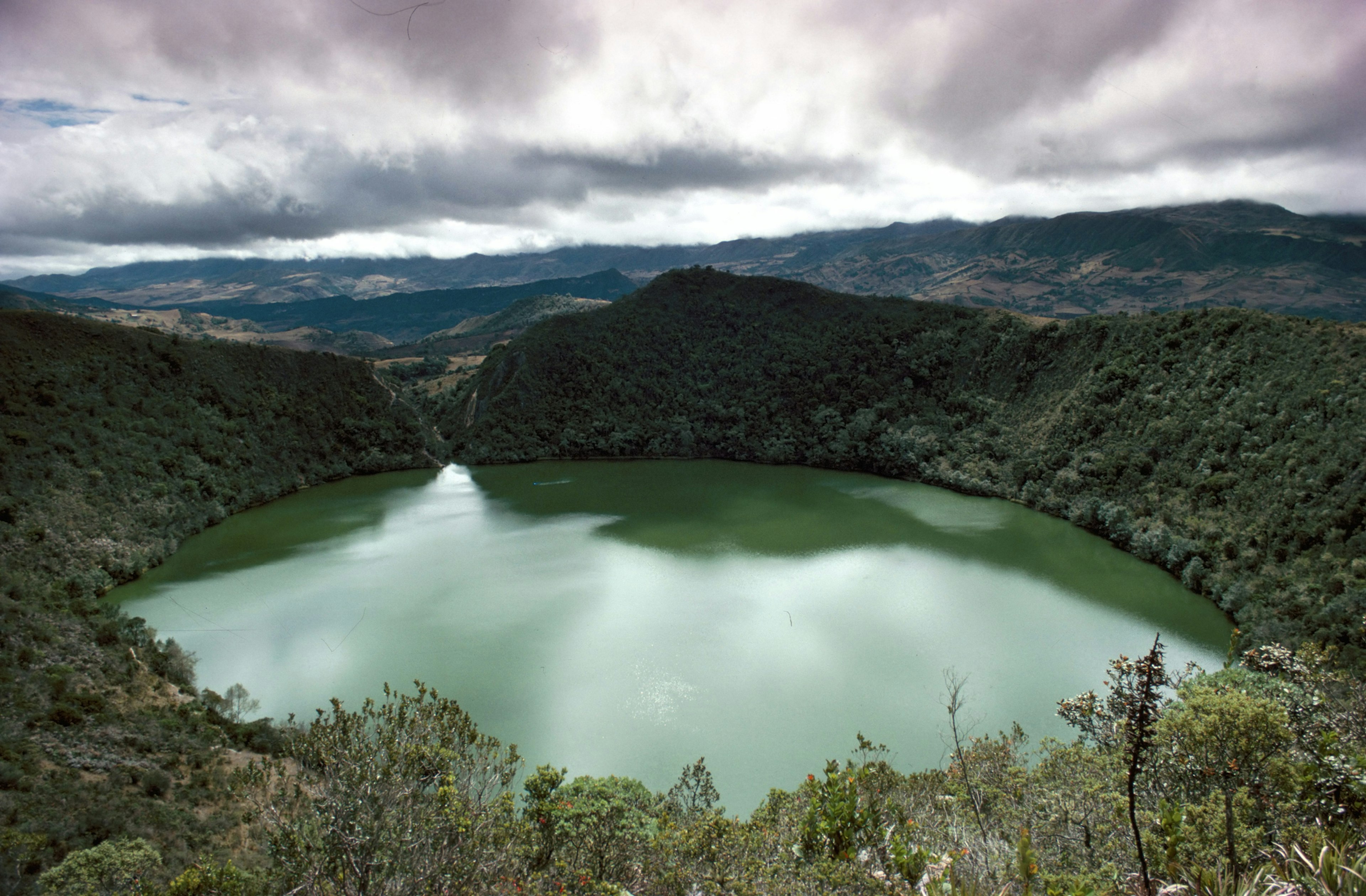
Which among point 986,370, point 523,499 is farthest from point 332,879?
point 986,370

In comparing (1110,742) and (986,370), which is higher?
(986,370)

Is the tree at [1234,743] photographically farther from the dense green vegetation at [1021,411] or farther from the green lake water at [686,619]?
the dense green vegetation at [1021,411]

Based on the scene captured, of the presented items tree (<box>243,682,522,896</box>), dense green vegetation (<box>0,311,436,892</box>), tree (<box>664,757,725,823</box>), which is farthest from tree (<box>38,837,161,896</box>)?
tree (<box>664,757,725,823</box>)

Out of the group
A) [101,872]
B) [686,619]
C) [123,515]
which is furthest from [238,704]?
[123,515]

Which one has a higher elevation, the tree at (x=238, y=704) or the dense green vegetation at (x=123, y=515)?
the dense green vegetation at (x=123, y=515)

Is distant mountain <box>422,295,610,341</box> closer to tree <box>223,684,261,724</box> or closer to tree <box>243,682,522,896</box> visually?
tree <box>223,684,261,724</box>

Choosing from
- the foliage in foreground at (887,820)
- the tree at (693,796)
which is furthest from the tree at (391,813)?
the tree at (693,796)

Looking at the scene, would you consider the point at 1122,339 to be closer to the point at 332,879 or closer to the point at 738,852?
the point at 738,852

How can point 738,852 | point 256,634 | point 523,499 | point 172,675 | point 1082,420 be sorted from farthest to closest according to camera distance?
point 523,499 → point 1082,420 → point 256,634 → point 172,675 → point 738,852
